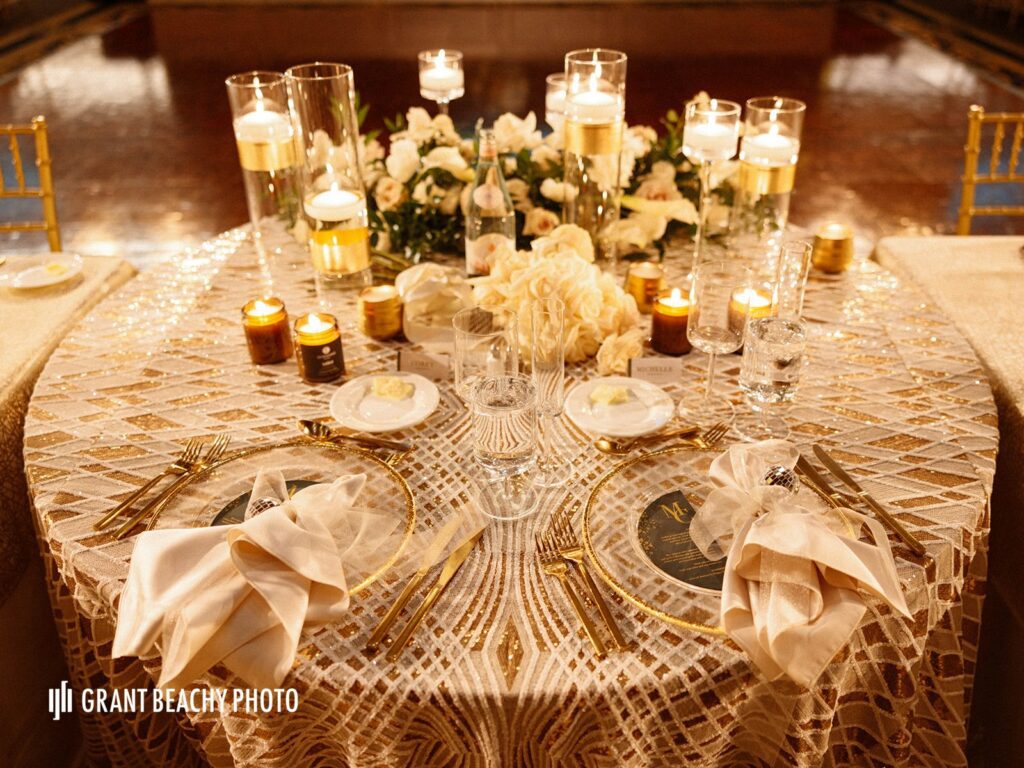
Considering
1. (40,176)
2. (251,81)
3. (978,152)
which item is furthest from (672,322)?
(40,176)

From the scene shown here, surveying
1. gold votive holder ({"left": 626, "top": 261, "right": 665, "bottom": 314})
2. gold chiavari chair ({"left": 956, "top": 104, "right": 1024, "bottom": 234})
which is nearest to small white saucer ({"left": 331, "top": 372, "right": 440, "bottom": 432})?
gold votive holder ({"left": 626, "top": 261, "right": 665, "bottom": 314})

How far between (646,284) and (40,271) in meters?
1.38

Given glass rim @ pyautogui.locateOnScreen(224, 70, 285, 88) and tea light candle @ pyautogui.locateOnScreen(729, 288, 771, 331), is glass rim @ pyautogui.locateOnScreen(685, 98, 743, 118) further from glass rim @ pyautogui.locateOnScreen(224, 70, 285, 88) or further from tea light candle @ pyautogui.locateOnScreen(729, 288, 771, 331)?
glass rim @ pyautogui.locateOnScreen(224, 70, 285, 88)

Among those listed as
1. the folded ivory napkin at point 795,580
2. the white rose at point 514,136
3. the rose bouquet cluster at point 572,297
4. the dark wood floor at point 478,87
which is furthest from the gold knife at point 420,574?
the dark wood floor at point 478,87

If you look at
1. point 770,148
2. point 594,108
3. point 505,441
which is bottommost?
point 505,441

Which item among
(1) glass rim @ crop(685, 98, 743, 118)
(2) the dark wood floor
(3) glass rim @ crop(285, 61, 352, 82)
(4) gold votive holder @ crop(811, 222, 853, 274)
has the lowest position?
(2) the dark wood floor

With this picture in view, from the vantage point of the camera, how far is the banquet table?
0.93 metres

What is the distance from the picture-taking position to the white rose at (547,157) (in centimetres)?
193

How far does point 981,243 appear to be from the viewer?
7.02ft

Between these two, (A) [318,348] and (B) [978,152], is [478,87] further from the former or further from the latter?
(A) [318,348]

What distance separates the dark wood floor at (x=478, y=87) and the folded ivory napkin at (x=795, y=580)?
3.53 meters

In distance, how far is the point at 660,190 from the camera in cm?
193

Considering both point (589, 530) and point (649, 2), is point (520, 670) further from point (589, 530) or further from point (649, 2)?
point (649, 2)

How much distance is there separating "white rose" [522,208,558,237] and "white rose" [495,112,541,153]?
0.20m
